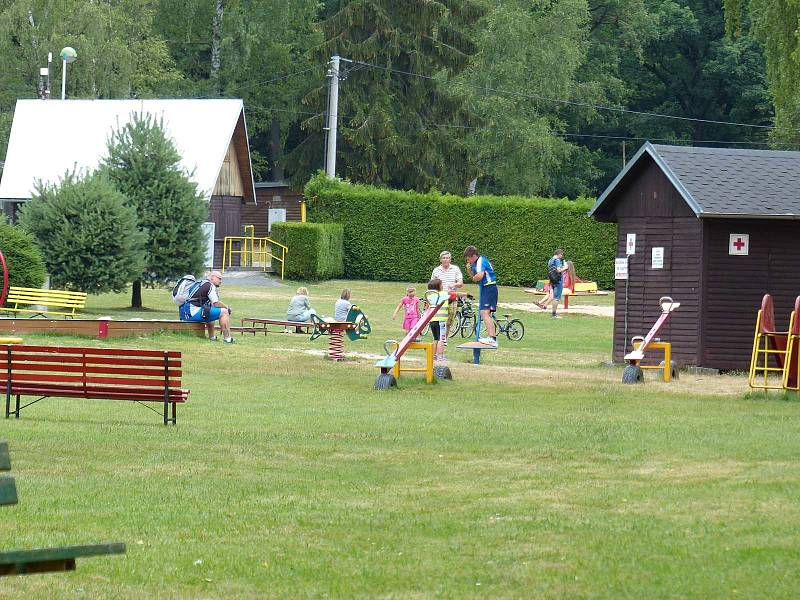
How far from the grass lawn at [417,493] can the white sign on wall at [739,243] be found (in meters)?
3.72

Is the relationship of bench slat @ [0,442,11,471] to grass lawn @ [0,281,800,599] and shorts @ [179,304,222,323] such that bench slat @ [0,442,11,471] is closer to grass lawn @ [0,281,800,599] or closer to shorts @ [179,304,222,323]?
grass lawn @ [0,281,800,599]

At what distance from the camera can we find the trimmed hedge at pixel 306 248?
49.4 metres

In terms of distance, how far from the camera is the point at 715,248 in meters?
23.1

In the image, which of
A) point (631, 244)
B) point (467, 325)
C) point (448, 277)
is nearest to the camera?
point (631, 244)

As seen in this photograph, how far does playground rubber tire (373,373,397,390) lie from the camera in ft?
64.6

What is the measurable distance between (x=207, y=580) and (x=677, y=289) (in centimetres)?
1686

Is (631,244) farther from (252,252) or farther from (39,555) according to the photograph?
(252,252)

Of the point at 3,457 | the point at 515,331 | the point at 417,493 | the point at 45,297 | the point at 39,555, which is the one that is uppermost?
the point at 45,297

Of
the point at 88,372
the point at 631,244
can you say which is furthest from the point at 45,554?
the point at 631,244

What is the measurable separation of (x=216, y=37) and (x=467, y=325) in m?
43.2

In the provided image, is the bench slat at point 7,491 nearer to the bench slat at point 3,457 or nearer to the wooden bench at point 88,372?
the bench slat at point 3,457

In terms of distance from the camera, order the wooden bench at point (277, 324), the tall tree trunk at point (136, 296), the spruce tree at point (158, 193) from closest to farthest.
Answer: the wooden bench at point (277, 324) < the spruce tree at point (158, 193) < the tall tree trunk at point (136, 296)

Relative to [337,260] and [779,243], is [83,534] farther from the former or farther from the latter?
[337,260]

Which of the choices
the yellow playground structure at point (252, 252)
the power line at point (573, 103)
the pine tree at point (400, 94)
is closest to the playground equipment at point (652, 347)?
the yellow playground structure at point (252, 252)
